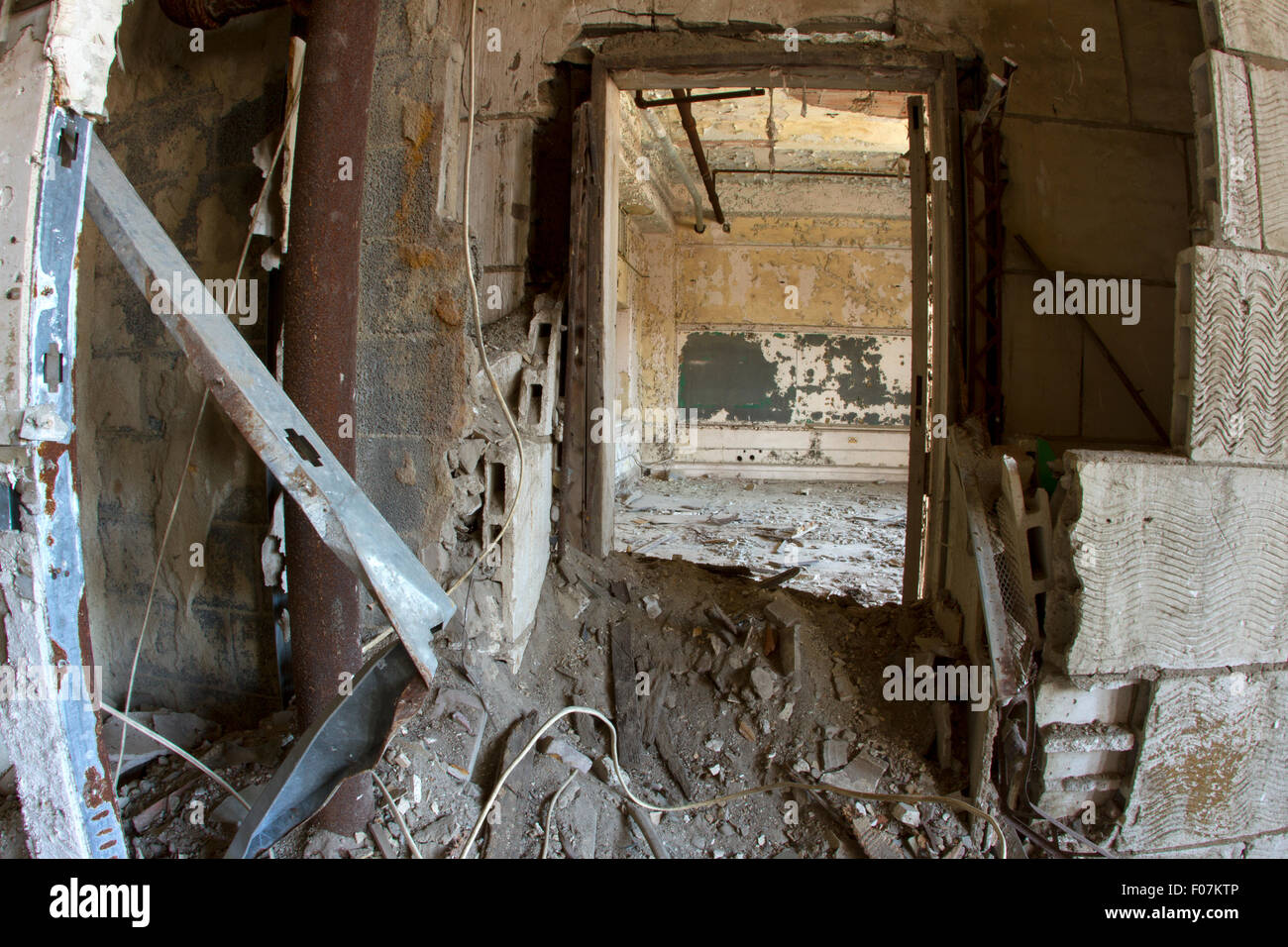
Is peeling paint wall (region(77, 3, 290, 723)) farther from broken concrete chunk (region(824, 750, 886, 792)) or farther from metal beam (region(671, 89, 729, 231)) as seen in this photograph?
metal beam (region(671, 89, 729, 231))

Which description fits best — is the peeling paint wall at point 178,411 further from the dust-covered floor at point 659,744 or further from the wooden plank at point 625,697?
the wooden plank at point 625,697

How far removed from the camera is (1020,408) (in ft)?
10.5

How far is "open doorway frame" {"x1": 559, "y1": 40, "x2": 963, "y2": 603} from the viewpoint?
3.19 metres

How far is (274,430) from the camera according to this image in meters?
1.66

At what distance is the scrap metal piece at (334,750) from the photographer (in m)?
1.71

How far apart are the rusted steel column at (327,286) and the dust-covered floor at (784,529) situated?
9.92 ft

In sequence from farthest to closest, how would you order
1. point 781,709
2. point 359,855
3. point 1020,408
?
point 1020,408 → point 781,709 → point 359,855

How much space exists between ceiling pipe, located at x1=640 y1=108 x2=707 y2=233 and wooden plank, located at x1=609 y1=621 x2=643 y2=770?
562 cm

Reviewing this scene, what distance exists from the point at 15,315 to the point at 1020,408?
3622mm

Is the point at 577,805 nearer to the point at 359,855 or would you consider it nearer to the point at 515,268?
the point at 359,855

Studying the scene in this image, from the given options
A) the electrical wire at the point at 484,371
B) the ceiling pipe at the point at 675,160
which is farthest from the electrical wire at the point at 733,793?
the ceiling pipe at the point at 675,160

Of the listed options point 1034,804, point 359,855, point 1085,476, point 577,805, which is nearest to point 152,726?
point 359,855

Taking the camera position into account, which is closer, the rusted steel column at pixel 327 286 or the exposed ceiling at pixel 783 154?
the rusted steel column at pixel 327 286

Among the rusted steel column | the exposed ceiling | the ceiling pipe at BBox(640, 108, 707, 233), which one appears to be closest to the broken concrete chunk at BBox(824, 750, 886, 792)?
the rusted steel column
